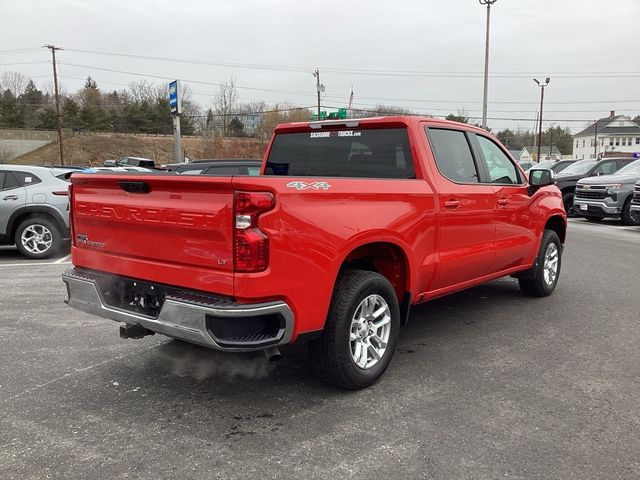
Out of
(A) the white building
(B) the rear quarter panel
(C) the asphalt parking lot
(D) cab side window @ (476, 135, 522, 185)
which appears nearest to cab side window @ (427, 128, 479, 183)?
(D) cab side window @ (476, 135, 522, 185)

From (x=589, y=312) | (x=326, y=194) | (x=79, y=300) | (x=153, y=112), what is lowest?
(x=589, y=312)

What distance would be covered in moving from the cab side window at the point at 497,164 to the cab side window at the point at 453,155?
1.04 feet

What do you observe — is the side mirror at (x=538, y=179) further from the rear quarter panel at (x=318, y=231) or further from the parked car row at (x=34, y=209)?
the parked car row at (x=34, y=209)

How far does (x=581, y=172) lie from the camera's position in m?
18.0

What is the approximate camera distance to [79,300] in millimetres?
3754

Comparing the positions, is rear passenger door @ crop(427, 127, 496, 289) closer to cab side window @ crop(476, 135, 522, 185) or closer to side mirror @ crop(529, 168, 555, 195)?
cab side window @ crop(476, 135, 522, 185)

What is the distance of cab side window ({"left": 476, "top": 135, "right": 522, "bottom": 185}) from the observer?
5258 millimetres

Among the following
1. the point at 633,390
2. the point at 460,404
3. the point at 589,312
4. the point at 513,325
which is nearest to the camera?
the point at 460,404

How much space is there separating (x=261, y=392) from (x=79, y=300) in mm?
1426

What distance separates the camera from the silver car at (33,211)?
8.84 meters

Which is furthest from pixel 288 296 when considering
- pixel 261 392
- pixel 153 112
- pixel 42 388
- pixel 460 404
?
pixel 153 112

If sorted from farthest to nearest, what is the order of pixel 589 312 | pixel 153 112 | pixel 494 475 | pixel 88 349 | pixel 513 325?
1. pixel 153 112
2. pixel 589 312
3. pixel 513 325
4. pixel 88 349
5. pixel 494 475

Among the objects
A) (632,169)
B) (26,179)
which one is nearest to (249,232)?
(26,179)

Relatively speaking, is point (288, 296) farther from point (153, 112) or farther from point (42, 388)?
point (153, 112)
